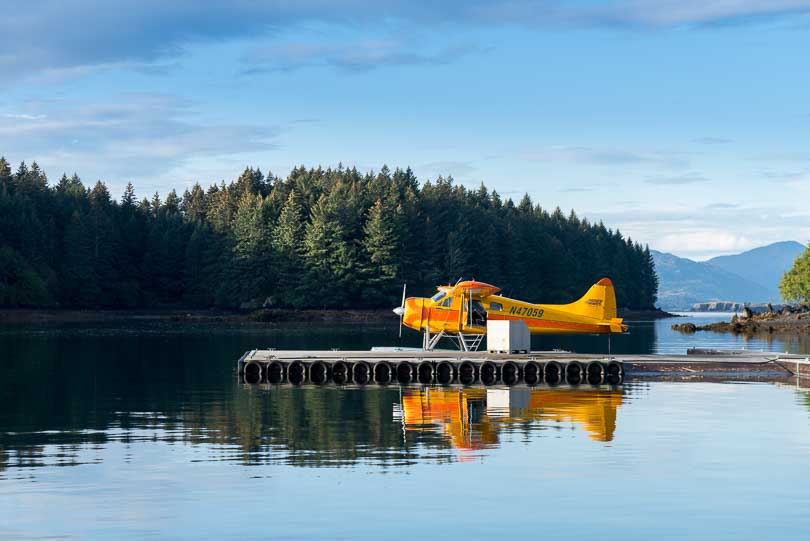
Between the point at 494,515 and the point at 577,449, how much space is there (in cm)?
615

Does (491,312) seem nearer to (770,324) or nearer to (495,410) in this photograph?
(495,410)

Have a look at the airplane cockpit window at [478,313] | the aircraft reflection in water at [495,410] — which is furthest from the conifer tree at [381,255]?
the aircraft reflection in water at [495,410]

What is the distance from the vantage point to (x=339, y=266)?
12625 centimetres

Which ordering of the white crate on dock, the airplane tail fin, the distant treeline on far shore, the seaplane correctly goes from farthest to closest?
1. the distant treeline on far shore
2. the airplane tail fin
3. the seaplane
4. the white crate on dock

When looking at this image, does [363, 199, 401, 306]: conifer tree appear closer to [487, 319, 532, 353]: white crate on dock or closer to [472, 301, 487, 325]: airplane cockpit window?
[472, 301, 487, 325]: airplane cockpit window

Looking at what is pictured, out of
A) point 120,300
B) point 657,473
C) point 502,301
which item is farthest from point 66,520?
point 120,300

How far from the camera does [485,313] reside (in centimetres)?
4184

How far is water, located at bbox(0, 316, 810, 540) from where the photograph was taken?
14.9 m

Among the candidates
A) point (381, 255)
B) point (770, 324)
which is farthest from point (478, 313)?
point (381, 255)

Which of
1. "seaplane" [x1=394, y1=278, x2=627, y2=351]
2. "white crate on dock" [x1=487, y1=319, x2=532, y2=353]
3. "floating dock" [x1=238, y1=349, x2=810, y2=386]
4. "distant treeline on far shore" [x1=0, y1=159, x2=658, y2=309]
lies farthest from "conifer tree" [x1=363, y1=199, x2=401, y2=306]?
"floating dock" [x1=238, y1=349, x2=810, y2=386]

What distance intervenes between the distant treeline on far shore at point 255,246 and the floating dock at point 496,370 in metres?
75.8

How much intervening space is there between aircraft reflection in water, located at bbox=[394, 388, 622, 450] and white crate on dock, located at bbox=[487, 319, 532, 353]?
20.4 feet

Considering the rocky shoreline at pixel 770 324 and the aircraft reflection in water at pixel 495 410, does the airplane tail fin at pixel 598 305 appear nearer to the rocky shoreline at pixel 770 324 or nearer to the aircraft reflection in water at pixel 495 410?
the aircraft reflection in water at pixel 495 410

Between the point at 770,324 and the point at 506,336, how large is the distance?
196 feet
